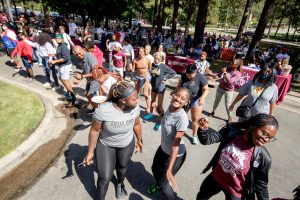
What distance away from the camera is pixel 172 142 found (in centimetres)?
309

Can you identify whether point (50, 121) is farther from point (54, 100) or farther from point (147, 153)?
point (147, 153)

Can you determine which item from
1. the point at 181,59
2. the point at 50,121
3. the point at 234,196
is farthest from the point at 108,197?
the point at 181,59

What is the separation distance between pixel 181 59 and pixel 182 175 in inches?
305

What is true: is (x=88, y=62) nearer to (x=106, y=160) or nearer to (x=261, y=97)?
(x=106, y=160)

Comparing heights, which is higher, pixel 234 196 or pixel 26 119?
pixel 234 196

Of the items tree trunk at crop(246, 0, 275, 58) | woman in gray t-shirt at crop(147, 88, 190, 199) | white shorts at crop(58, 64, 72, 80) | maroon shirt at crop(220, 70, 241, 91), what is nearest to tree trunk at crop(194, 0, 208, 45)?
tree trunk at crop(246, 0, 275, 58)

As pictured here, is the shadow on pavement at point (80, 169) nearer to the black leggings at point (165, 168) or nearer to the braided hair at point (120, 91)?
the black leggings at point (165, 168)

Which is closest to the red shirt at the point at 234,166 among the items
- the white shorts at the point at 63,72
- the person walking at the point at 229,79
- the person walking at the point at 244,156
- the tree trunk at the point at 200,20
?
the person walking at the point at 244,156

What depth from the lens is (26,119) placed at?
5.84 meters

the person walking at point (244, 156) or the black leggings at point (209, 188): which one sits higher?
the person walking at point (244, 156)

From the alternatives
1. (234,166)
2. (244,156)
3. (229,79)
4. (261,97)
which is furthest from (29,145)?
(229,79)

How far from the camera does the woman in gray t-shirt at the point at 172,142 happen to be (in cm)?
298

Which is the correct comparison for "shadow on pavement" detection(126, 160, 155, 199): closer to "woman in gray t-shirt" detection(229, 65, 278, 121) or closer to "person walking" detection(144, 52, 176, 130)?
"person walking" detection(144, 52, 176, 130)

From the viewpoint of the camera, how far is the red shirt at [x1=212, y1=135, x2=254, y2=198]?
2.44 m
